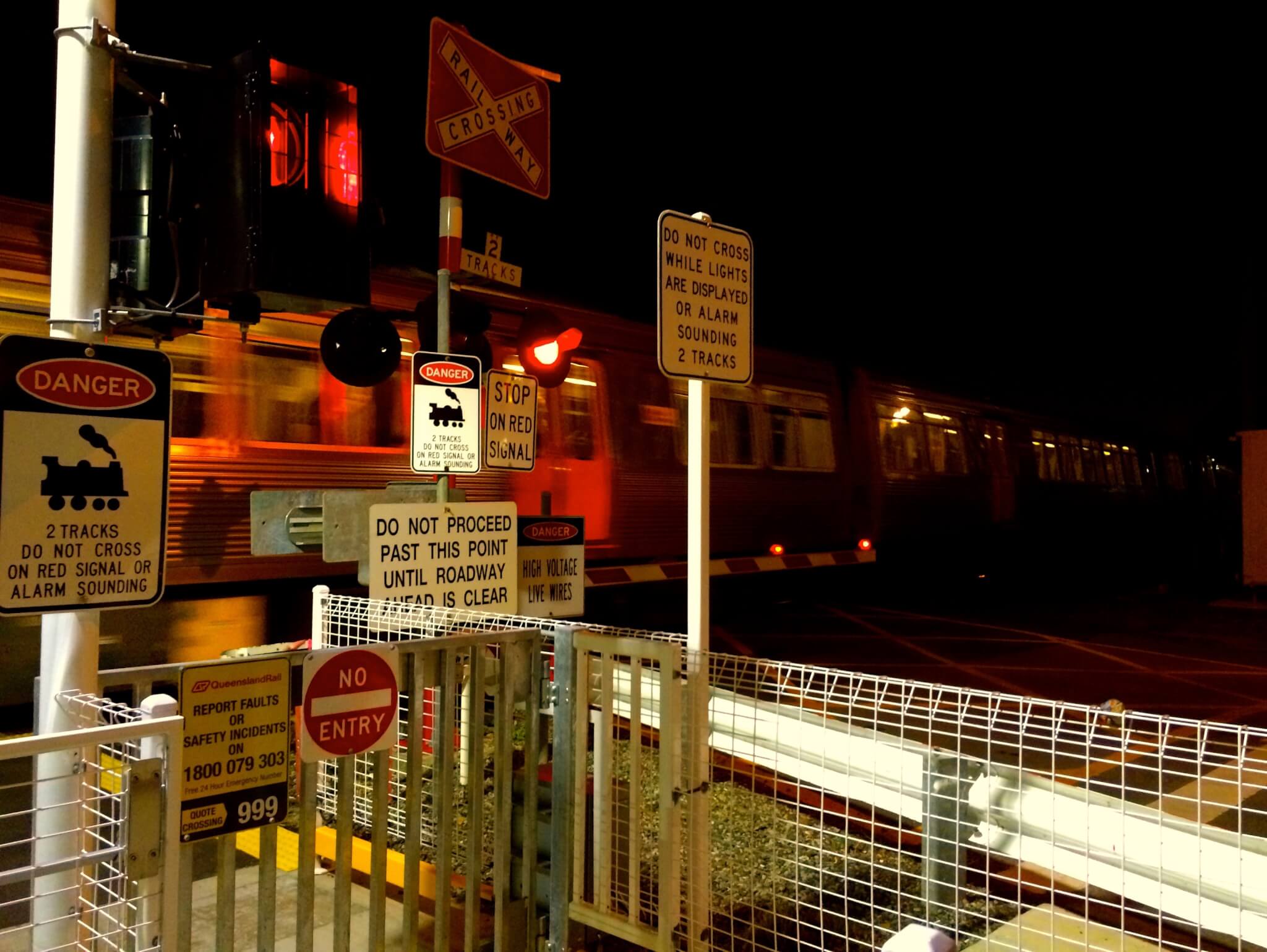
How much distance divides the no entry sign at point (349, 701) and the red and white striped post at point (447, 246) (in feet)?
7.62

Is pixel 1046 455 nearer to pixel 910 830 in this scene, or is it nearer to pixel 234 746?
pixel 910 830

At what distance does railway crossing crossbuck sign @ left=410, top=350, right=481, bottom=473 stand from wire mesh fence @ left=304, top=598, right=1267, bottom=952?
3.03 ft

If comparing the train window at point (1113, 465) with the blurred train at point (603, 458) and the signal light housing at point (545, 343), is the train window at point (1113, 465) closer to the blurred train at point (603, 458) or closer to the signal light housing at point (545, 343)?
the blurred train at point (603, 458)

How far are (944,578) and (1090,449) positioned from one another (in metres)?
6.63

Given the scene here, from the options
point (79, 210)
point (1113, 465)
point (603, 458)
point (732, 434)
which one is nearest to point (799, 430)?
point (732, 434)

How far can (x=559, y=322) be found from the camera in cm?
684

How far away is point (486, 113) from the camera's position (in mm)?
5340

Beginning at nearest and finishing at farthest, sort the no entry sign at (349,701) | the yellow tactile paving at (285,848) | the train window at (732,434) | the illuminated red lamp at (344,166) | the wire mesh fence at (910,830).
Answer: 1. the wire mesh fence at (910,830)
2. the no entry sign at (349,701)
3. the illuminated red lamp at (344,166)
4. the yellow tactile paving at (285,848)
5. the train window at (732,434)

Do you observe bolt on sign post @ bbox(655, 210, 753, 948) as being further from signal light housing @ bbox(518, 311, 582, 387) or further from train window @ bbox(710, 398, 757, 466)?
train window @ bbox(710, 398, 757, 466)

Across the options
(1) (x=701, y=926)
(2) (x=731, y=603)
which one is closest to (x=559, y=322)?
(1) (x=701, y=926)

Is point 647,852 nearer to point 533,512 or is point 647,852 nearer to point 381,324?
point 381,324

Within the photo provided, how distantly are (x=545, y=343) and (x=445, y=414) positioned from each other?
5.08 ft

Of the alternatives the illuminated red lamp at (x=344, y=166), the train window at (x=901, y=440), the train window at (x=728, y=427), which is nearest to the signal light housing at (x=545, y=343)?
the illuminated red lamp at (x=344, y=166)

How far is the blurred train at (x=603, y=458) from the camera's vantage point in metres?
7.23
